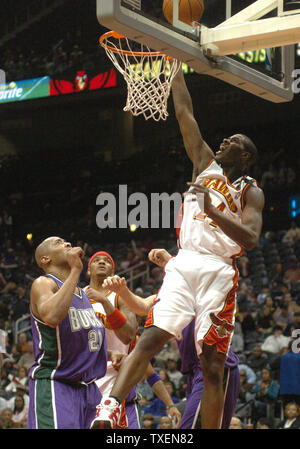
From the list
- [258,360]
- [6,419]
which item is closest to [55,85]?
[6,419]

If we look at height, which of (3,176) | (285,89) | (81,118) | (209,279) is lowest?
(209,279)

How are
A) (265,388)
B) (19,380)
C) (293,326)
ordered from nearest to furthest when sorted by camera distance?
(265,388) < (293,326) < (19,380)

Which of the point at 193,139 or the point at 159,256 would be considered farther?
the point at 159,256

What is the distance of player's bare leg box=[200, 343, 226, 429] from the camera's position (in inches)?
177

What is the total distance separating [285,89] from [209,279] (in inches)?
68.3

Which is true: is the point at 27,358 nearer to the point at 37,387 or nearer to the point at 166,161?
the point at 166,161

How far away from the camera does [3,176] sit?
21047 mm

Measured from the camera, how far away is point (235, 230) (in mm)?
4441

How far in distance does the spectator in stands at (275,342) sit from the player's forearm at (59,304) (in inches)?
263

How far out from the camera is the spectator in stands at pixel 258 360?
1057 cm

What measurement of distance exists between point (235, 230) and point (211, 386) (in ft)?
3.21

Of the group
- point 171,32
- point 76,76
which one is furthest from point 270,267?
point 171,32

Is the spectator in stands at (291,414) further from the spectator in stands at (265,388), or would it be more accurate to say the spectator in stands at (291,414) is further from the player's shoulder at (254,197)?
the player's shoulder at (254,197)

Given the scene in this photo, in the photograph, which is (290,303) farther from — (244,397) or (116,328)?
(116,328)
